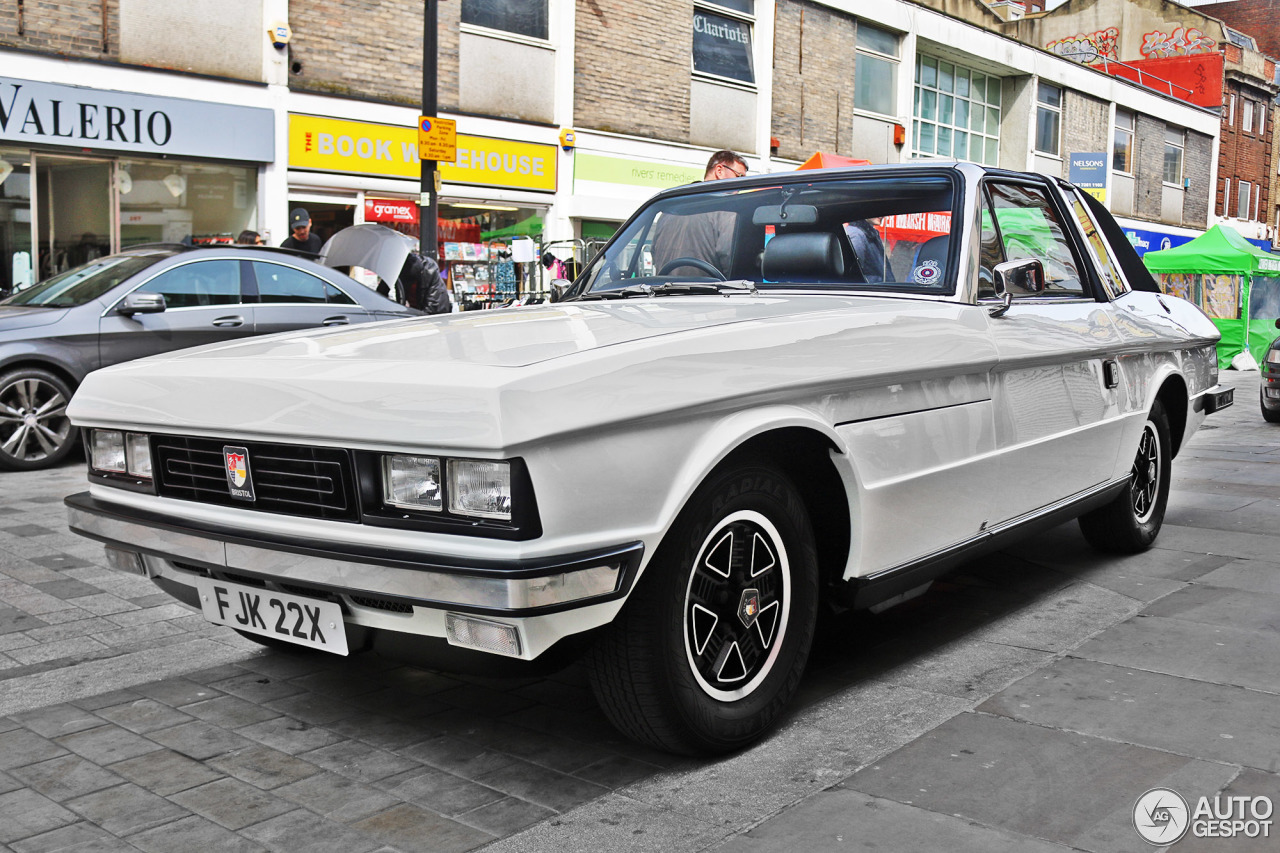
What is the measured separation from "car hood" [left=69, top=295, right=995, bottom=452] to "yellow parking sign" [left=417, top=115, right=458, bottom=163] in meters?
9.63

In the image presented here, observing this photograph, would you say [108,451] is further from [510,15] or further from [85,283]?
[510,15]

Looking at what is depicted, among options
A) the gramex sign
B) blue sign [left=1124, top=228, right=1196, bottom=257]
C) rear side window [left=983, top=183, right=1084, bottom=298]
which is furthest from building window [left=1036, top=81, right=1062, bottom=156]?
the gramex sign

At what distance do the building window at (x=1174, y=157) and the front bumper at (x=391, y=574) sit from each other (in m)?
39.8

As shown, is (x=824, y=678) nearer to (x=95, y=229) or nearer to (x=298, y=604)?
(x=298, y=604)

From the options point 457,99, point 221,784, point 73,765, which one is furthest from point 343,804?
point 457,99

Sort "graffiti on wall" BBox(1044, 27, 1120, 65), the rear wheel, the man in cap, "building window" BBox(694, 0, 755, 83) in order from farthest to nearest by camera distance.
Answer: "graffiti on wall" BBox(1044, 27, 1120, 65) < "building window" BBox(694, 0, 755, 83) < the rear wheel < the man in cap

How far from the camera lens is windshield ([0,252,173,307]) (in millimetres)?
8844

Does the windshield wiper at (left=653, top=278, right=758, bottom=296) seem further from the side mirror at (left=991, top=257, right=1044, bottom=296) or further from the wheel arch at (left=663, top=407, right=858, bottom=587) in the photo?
the wheel arch at (left=663, top=407, right=858, bottom=587)

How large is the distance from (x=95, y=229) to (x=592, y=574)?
12769 millimetres

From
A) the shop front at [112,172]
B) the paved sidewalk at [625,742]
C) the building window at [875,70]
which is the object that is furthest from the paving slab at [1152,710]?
the building window at [875,70]

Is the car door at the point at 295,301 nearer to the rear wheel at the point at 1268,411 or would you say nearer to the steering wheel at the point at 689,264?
the steering wheel at the point at 689,264

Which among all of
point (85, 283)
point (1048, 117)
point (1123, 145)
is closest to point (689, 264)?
point (85, 283)

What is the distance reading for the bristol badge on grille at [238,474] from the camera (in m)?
2.93

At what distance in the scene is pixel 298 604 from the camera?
2.88 metres
